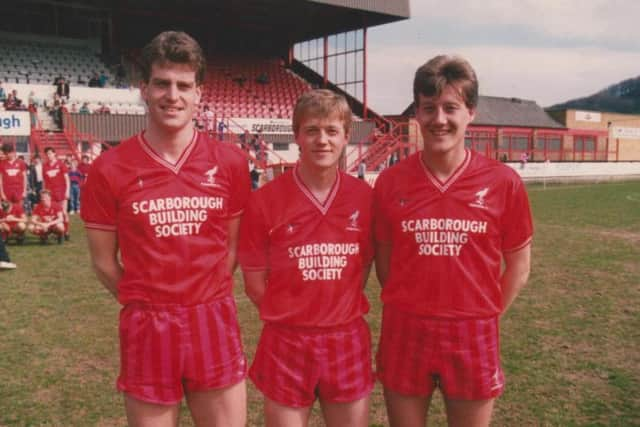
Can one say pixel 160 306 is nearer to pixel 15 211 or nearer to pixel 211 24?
pixel 15 211

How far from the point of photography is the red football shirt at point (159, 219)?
8.28ft

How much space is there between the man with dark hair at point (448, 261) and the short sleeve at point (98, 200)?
131 centimetres

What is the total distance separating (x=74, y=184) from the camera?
1709 cm

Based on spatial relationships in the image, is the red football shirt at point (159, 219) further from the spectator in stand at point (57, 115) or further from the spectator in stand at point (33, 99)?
the spectator in stand at point (33, 99)

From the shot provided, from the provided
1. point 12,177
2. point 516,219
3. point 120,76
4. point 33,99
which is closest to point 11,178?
point 12,177

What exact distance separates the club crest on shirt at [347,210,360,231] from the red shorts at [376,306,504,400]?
0.48 metres

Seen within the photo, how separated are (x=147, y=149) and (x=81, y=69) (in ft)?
90.5

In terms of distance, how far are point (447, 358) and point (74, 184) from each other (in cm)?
1665

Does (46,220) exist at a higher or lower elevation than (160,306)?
lower

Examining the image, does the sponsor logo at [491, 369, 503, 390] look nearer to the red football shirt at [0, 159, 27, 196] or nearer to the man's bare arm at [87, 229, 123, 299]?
the man's bare arm at [87, 229, 123, 299]

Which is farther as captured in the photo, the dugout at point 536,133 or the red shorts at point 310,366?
the dugout at point 536,133

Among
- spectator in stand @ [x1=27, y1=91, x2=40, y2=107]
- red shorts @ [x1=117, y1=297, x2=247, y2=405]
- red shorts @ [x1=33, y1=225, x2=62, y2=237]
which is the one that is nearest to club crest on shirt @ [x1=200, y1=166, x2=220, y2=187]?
red shorts @ [x1=117, y1=297, x2=247, y2=405]

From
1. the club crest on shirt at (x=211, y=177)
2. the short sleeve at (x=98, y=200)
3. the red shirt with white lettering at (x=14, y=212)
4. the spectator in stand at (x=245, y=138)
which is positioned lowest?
the red shirt with white lettering at (x=14, y=212)

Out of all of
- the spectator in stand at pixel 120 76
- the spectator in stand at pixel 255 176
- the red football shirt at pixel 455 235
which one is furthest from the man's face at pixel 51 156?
the spectator in stand at pixel 120 76
